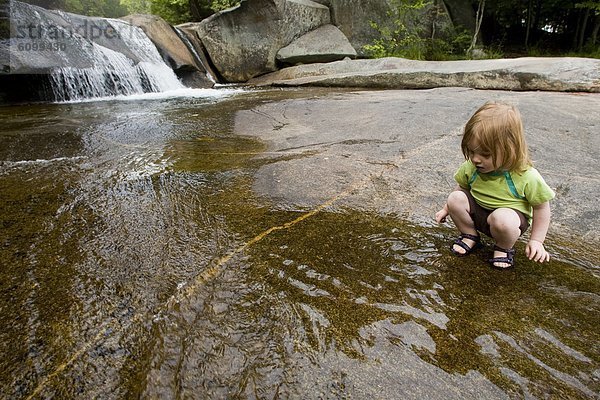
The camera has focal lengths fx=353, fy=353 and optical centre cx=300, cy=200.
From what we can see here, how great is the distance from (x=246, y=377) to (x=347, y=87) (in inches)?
334

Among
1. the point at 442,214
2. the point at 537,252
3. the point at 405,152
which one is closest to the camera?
the point at 537,252

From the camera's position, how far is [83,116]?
211 inches

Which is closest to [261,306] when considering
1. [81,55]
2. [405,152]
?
[405,152]

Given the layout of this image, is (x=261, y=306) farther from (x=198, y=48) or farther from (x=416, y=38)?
(x=416, y=38)

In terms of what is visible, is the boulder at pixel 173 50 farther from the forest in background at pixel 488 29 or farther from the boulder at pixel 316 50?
the forest in background at pixel 488 29

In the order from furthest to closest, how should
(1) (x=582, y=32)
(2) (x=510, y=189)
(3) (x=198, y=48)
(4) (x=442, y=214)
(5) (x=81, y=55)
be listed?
(1) (x=582, y=32) < (3) (x=198, y=48) < (5) (x=81, y=55) < (4) (x=442, y=214) < (2) (x=510, y=189)

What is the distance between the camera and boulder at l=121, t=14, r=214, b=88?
33.9 feet

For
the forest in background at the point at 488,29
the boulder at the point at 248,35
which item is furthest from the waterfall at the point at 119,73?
the forest in background at the point at 488,29

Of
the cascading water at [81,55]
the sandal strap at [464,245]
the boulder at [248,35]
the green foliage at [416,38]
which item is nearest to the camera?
the sandal strap at [464,245]

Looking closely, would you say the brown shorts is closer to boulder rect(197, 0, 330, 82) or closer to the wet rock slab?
the wet rock slab

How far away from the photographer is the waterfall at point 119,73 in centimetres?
752

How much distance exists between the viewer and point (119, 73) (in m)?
8.49

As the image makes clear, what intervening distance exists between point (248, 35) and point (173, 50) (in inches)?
111

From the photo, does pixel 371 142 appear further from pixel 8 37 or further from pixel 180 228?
pixel 8 37
